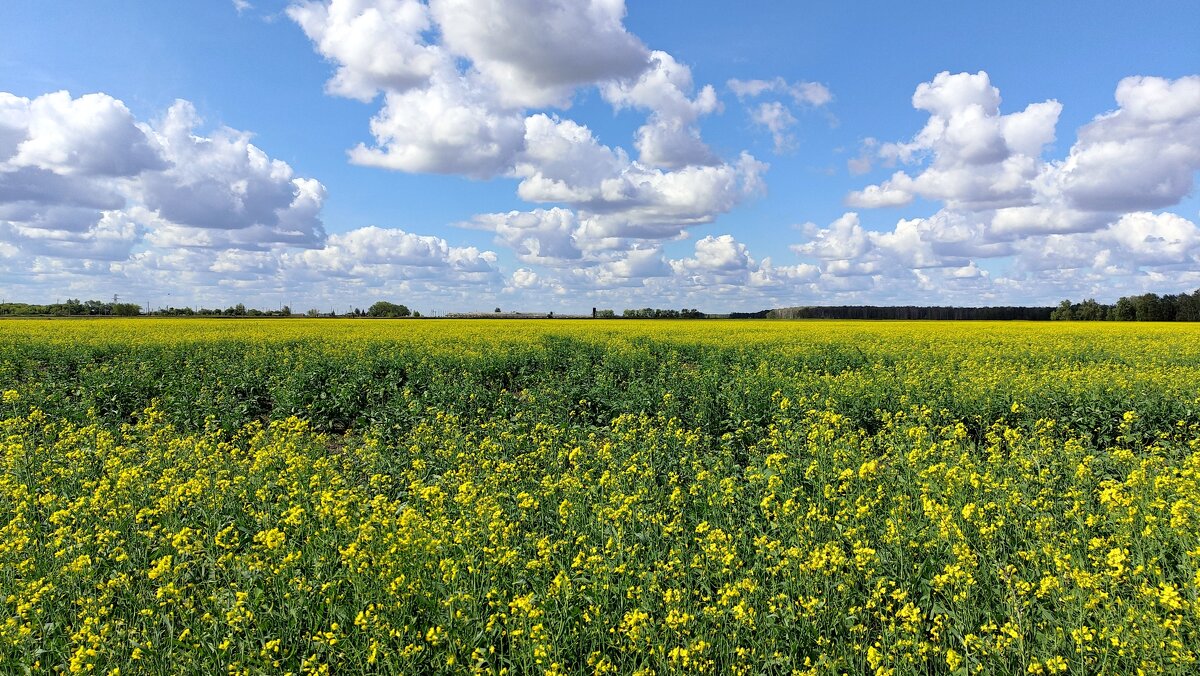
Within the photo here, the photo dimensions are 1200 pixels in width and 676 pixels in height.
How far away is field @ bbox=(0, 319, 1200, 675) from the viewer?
4.18m

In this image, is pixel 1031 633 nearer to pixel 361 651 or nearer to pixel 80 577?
pixel 361 651

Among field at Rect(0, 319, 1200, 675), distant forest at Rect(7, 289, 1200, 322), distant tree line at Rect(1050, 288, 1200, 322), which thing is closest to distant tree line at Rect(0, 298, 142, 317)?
distant forest at Rect(7, 289, 1200, 322)

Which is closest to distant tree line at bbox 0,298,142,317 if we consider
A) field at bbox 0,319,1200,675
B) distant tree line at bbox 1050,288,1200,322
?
field at bbox 0,319,1200,675

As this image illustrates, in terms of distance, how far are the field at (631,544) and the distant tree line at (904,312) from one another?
6508cm

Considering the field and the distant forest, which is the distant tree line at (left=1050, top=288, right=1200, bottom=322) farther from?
the field

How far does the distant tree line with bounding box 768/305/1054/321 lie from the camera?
6994cm

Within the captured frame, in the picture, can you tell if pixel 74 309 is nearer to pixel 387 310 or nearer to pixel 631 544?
pixel 387 310

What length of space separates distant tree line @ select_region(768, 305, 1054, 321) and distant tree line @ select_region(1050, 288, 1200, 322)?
350cm

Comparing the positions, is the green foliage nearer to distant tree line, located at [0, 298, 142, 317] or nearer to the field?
distant tree line, located at [0, 298, 142, 317]

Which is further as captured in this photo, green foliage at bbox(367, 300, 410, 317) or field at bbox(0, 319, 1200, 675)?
green foliage at bbox(367, 300, 410, 317)

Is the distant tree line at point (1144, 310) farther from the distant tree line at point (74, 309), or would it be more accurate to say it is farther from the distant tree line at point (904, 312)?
the distant tree line at point (74, 309)

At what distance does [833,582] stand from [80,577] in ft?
21.5

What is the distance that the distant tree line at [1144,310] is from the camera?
59.9 m

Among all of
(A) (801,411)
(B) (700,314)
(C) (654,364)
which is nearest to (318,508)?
(A) (801,411)
